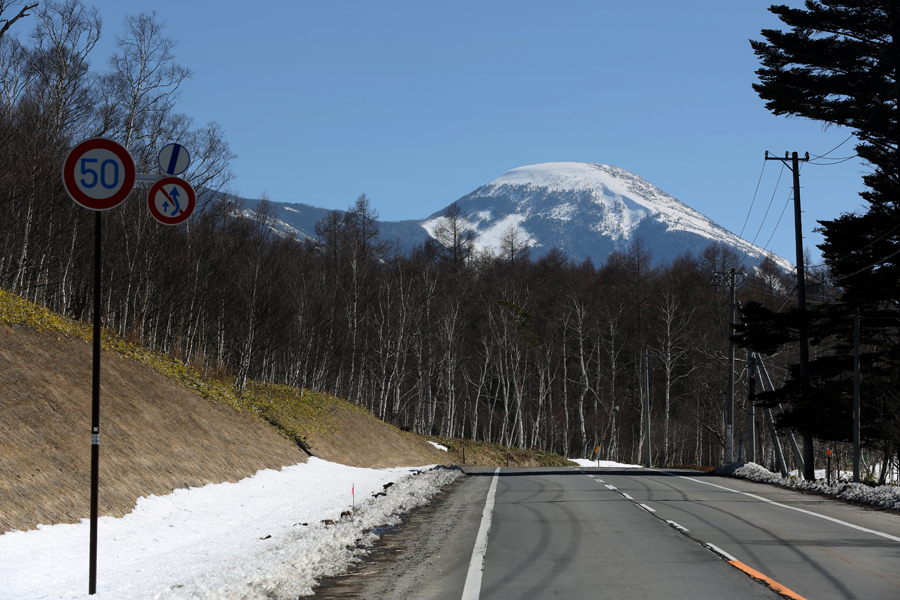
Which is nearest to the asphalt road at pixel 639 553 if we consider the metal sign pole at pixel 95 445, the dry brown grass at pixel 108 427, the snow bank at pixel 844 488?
the snow bank at pixel 844 488

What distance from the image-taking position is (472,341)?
75.4 m

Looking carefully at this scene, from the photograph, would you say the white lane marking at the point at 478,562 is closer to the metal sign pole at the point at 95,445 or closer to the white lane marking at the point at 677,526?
the white lane marking at the point at 677,526

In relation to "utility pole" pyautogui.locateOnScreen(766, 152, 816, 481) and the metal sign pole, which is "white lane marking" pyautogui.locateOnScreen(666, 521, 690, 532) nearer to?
the metal sign pole

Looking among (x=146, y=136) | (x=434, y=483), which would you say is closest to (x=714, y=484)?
(x=434, y=483)

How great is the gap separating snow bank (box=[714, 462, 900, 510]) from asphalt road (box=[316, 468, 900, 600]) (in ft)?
2.76

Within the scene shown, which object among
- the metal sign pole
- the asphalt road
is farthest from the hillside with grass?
the asphalt road

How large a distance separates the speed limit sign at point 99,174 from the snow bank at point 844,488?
1516 centimetres

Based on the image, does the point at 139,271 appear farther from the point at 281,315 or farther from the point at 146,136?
the point at 281,315

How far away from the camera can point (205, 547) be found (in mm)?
10422

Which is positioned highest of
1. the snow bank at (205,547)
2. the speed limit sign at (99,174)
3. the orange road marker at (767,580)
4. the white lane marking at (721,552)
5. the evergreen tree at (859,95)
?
the evergreen tree at (859,95)

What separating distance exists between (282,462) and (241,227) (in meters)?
22.3

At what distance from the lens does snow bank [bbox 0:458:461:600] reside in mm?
7398

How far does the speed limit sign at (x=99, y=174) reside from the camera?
768 cm

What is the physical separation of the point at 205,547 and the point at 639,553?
581 centimetres
